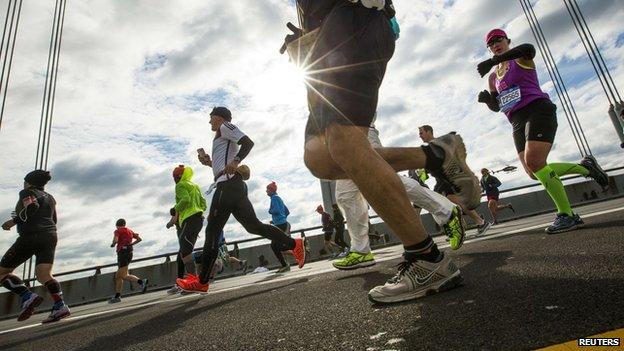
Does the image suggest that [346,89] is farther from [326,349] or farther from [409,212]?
[326,349]

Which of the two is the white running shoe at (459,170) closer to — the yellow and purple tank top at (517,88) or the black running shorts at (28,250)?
the yellow and purple tank top at (517,88)

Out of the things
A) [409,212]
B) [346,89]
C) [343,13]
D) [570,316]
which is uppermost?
[343,13]

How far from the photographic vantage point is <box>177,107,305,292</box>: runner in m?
3.80

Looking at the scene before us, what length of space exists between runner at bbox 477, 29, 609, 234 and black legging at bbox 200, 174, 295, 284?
270 cm

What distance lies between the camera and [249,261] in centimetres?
1169

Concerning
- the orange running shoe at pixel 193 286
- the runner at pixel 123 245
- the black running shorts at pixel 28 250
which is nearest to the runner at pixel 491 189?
the orange running shoe at pixel 193 286

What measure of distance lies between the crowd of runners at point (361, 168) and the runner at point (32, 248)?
0.04 feet

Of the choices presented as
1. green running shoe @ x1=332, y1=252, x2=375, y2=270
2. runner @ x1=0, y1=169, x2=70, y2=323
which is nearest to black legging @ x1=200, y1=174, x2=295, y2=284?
green running shoe @ x1=332, y1=252, x2=375, y2=270

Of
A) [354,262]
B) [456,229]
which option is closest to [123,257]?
[354,262]

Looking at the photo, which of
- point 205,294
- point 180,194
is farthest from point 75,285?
point 205,294

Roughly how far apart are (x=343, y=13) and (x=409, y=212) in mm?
907

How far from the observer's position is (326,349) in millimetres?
993

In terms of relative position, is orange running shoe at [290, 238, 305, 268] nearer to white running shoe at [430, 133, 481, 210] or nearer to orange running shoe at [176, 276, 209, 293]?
orange running shoe at [176, 276, 209, 293]

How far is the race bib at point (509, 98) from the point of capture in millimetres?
3389
